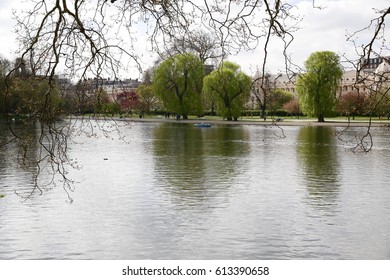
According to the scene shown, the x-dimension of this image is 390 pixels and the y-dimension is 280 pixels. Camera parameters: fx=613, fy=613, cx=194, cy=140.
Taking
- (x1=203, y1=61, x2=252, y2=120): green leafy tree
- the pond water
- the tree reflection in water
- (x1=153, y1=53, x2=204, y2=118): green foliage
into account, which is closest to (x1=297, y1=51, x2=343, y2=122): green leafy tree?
(x1=203, y1=61, x2=252, y2=120): green leafy tree

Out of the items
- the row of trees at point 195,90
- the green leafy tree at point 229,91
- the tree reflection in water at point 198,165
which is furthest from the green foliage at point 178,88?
the tree reflection in water at point 198,165

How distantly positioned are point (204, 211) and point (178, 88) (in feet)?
196

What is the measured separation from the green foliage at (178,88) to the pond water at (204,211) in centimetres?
4452

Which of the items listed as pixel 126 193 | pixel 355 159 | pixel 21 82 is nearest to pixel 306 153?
pixel 355 159

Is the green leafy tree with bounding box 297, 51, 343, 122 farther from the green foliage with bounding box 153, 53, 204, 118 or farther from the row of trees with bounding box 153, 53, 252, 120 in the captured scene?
the green foliage with bounding box 153, 53, 204, 118

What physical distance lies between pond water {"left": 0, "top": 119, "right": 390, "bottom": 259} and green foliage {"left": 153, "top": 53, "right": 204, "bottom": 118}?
4452 centimetres

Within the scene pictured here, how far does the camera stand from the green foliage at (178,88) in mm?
73287

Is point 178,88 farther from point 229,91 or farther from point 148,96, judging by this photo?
point 148,96

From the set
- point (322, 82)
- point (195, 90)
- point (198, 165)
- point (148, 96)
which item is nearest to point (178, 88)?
point (195, 90)

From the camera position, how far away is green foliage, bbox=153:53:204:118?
73.3 metres

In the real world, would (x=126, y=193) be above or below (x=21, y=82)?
below

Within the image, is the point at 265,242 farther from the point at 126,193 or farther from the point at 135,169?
the point at 135,169

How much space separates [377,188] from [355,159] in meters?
9.92
